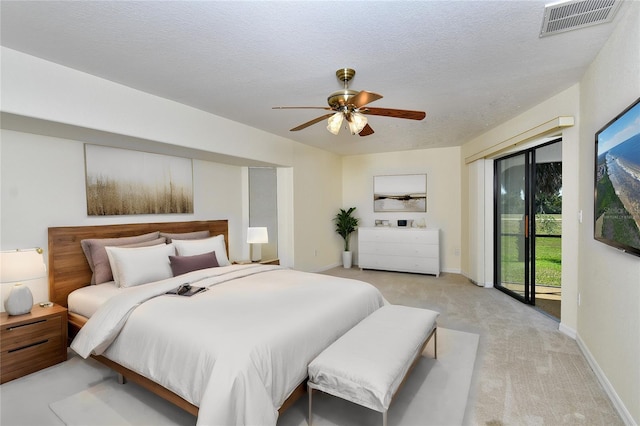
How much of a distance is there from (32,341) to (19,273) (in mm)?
563

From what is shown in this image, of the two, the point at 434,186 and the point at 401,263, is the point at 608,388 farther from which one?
the point at 434,186

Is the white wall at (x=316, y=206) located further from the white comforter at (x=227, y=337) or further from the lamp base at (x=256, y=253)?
the white comforter at (x=227, y=337)

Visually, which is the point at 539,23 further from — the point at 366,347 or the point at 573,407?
the point at 573,407

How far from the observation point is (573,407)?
6.73 ft

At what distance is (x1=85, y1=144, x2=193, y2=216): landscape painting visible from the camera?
10.9ft

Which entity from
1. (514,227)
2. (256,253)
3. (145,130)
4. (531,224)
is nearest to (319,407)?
(145,130)

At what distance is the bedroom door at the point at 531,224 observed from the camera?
399 centimetres

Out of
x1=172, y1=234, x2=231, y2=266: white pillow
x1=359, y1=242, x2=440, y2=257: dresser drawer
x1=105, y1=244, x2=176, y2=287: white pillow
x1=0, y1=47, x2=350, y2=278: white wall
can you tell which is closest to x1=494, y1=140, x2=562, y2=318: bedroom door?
x1=359, y1=242, x2=440, y2=257: dresser drawer

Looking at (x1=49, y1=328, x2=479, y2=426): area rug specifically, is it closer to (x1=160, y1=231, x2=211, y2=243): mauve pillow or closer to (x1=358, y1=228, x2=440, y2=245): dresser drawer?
(x1=160, y1=231, x2=211, y2=243): mauve pillow

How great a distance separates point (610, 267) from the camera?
224 cm

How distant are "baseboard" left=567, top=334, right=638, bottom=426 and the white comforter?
1.74m

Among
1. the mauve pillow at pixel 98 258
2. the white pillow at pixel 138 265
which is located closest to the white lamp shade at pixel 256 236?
the white pillow at pixel 138 265

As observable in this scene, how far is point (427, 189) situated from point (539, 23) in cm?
445

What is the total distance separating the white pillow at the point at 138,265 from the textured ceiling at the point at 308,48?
1.64 meters
